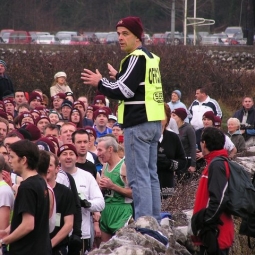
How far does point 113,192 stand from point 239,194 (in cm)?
219

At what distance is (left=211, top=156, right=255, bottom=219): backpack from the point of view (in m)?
8.75

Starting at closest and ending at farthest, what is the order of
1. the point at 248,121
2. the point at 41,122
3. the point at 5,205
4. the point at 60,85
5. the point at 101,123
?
the point at 5,205 → the point at 41,122 → the point at 101,123 → the point at 248,121 → the point at 60,85

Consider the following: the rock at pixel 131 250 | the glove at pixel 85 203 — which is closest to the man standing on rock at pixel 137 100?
the glove at pixel 85 203

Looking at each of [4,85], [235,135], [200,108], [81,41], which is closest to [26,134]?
[235,135]

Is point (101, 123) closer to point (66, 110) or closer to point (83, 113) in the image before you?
point (83, 113)

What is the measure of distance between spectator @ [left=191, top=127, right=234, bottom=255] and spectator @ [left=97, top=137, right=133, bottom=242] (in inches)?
65.8

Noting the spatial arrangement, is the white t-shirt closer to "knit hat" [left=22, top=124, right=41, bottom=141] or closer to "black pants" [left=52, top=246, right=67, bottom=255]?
"black pants" [left=52, top=246, right=67, bottom=255]

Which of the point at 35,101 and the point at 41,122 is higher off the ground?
the point at 41,122

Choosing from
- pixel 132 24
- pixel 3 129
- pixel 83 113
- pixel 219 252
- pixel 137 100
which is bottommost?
pixel 219 252

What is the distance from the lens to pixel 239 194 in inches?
347

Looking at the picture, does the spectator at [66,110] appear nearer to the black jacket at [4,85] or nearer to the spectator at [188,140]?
the spectator at [188,140]

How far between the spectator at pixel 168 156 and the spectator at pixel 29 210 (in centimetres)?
417

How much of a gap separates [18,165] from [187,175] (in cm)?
697

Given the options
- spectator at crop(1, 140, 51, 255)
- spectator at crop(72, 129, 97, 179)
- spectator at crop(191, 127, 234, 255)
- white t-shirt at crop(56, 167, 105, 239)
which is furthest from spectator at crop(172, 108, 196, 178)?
spectator at crop(1, 140, 51, 255)
